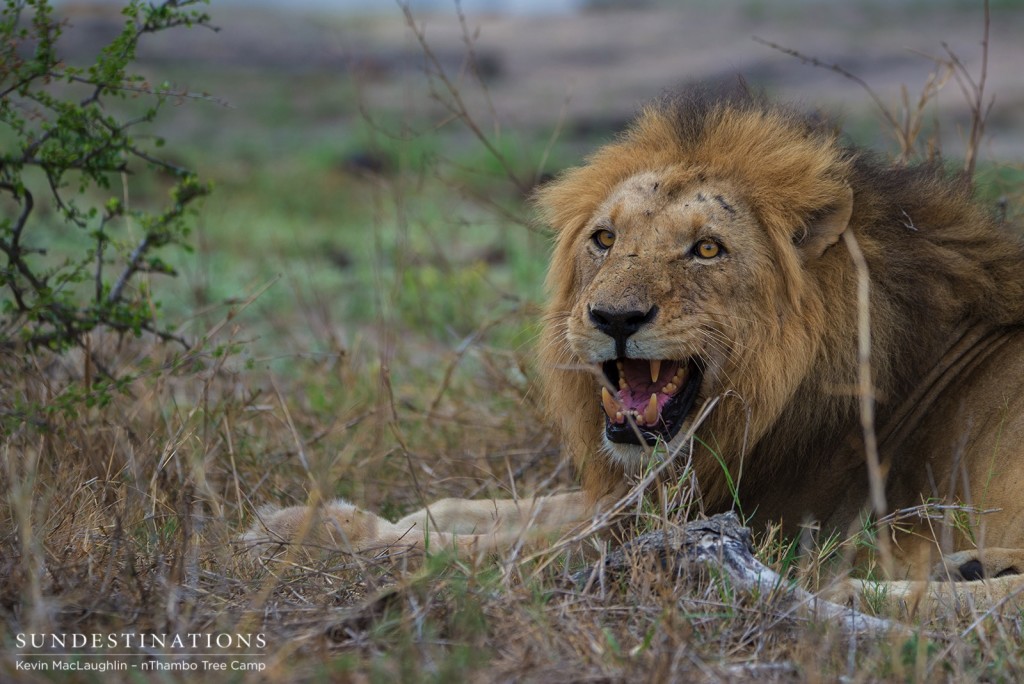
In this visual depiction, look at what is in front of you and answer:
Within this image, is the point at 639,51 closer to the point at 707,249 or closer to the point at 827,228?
the point at 827,228

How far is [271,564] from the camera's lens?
11.9ft

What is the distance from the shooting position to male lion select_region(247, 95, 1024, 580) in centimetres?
382

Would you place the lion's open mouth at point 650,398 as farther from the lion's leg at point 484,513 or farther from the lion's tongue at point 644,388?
the lion's leg at point 484,513

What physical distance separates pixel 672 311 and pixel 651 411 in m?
0.33

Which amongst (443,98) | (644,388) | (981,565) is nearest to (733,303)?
(644,388)

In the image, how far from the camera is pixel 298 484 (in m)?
4.97

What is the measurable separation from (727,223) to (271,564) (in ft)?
6.13

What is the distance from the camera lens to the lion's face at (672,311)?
3742mm

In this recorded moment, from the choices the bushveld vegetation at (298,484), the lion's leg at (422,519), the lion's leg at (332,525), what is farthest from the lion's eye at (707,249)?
the lion's leg at (332,525)

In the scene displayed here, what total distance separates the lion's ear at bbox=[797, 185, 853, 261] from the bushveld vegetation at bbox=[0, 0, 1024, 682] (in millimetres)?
997

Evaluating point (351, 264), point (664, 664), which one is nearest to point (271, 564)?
point (664, 664)

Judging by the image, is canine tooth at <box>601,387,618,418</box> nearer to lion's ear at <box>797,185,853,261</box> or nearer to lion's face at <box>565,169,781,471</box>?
lion's face at <box>565,169,781,471</box>

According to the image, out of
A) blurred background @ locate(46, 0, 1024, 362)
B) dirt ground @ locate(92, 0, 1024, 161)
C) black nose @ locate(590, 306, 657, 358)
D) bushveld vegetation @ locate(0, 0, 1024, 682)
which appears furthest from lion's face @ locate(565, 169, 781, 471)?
dirt ground @ locate(92, 0, 1024, 161)

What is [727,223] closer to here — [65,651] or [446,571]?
[446,571]
